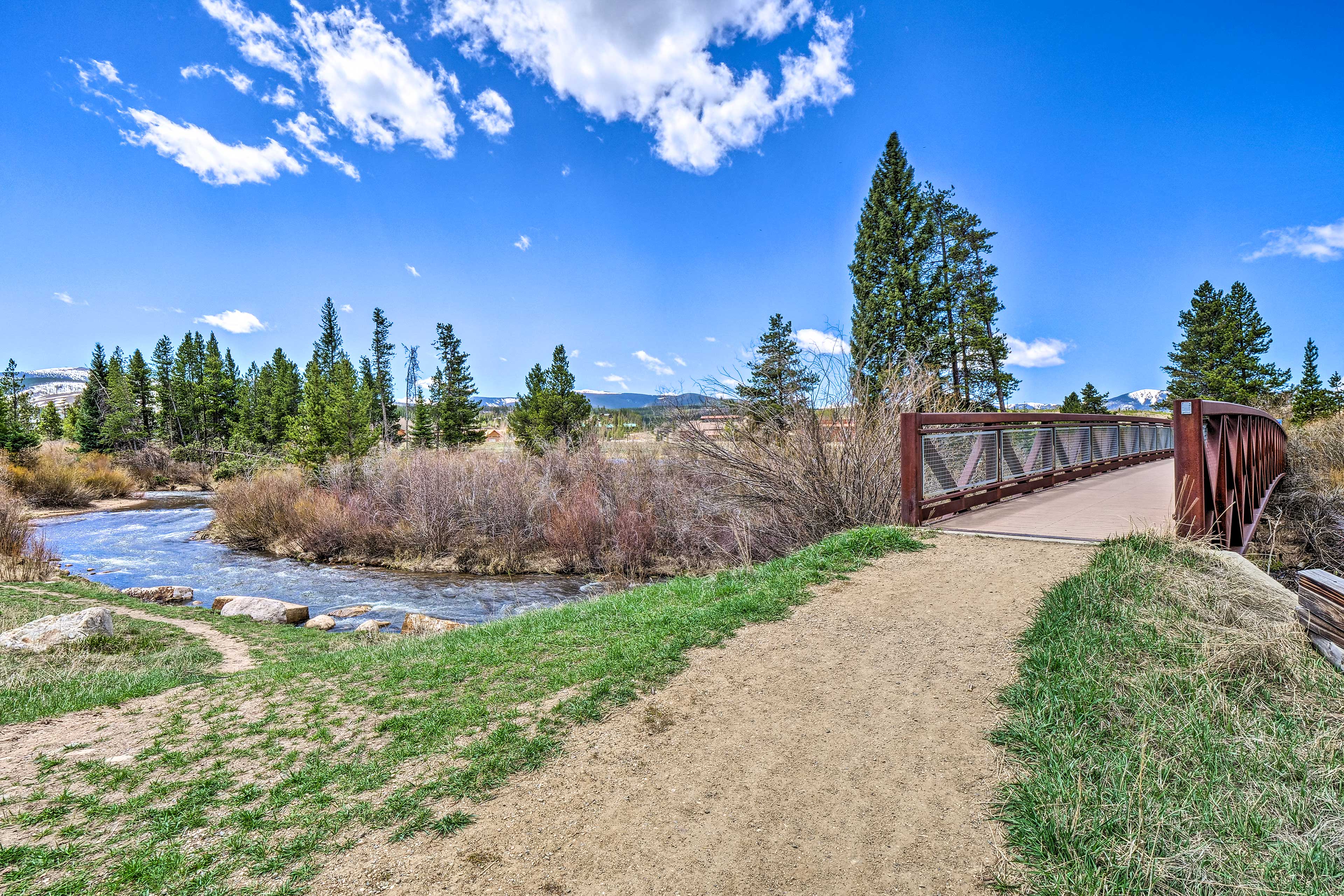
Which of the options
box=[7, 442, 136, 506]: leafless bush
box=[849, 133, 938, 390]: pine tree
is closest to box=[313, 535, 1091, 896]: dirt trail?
box=[849, 133, 938, 390]: pine tree

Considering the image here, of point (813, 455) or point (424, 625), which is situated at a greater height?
point (813, 455)

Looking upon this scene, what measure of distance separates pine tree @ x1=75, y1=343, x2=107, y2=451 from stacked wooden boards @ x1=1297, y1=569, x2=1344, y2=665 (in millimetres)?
69985

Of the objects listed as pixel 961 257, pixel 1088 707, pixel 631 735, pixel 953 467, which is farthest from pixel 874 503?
pixel 961 257

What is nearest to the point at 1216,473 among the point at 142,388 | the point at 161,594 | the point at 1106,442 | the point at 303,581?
the point at 1106,442

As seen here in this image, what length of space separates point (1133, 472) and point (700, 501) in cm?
1125

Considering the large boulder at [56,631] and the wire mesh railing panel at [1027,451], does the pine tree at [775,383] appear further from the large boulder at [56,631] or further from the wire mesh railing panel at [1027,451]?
the large boulder at [56,631]

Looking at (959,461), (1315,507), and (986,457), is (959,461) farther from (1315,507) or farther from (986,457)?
(1315,507)

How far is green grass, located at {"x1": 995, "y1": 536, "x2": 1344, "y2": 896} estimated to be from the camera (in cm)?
211

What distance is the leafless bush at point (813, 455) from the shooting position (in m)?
9.90

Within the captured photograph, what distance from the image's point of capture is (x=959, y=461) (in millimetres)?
9383

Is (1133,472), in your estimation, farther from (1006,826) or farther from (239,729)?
(239,729)

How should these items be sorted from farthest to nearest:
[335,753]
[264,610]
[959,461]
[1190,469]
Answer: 1. [264,610]
2. [959,461]
3. [1190,469]
4. [335,753]

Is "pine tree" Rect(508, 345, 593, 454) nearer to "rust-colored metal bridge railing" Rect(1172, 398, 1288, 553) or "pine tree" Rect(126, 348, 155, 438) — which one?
"pine tree" Rect(126, 348, 155, 438)

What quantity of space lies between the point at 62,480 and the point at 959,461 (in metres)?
42.9
